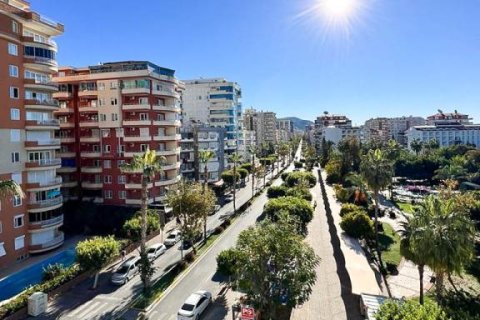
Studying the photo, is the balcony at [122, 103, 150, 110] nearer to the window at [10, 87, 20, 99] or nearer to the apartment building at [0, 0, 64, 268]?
the apartment building at [0, 0, 64, 268]

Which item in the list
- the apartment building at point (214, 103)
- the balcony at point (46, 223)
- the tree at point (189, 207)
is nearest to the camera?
the tree at point (189, 207)

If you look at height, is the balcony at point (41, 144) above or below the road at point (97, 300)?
above

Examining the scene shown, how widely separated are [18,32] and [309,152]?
13254 cm

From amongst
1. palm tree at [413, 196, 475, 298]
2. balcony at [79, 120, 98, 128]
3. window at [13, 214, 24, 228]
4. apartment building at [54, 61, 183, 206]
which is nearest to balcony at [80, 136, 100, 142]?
apartment building at [54, 61, 183, 206]

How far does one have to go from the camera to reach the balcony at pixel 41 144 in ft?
144

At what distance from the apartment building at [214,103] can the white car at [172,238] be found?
6475cm

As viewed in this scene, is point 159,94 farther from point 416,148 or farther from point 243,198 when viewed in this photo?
point 416,148

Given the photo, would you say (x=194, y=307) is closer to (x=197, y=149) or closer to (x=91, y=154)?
(x=91, y=154)

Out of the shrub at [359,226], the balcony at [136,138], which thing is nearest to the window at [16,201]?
the balcony at [136,138]

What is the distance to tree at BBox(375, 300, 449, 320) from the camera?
17.6 m

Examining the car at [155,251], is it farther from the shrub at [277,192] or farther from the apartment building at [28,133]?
the shrub at [277,192]

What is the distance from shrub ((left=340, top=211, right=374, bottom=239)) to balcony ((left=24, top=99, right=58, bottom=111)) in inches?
1662

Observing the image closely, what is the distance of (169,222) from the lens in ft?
197

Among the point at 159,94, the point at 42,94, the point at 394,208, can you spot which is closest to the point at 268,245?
the point at 42,94
